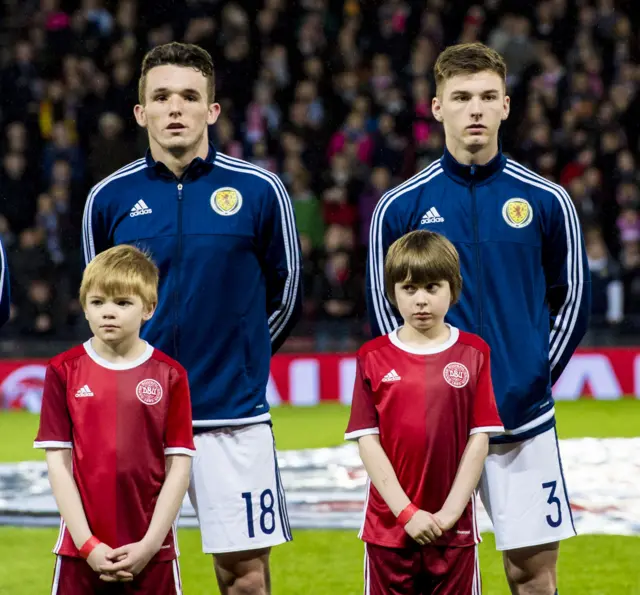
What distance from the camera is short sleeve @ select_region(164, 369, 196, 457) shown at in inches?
161

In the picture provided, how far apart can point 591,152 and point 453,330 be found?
10830mm

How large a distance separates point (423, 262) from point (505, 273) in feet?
1.83

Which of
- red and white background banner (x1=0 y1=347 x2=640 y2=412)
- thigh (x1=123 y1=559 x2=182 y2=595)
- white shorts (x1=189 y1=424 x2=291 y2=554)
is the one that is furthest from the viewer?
red and white background banner (x1=0 y1=347 x2=640 y2=412)

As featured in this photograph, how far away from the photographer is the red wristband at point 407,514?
4066 mm

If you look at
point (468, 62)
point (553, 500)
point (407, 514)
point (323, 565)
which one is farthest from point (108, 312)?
point (323, 565)

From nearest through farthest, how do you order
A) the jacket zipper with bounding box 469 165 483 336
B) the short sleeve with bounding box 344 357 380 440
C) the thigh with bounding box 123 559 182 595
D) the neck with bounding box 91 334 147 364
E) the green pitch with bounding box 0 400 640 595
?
the thigh with bounding box 123 559 182 595 → the neck with bounding box 91 334 147 364 → the short sleeve with bounding box 344 357 380 440 → the jacket zipper with bounding box 469 165 483 336 → the green pitch with bounding box 0 400 640 595

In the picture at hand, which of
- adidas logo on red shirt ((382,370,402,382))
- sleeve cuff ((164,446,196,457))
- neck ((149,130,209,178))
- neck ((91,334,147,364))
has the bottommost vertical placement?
sleeve cuff ((164,446,196,457))

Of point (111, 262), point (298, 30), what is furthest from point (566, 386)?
point (111, 262)

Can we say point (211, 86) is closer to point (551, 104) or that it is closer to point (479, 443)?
point (479, 443)

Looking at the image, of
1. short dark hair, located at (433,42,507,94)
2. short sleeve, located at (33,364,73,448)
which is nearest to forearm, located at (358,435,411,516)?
short sleeve, located at (33,364,73,448)

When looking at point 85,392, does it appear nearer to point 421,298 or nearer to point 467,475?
point 421,298

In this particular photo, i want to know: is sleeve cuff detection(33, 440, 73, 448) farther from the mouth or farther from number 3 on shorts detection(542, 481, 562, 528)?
number 3 on shorts detection(542, 481, 562, 528)

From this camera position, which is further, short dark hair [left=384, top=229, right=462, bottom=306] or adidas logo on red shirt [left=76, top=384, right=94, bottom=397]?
short dark hair [left=384, top=229, right=462, bottom=306]

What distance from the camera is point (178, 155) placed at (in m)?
4.81
